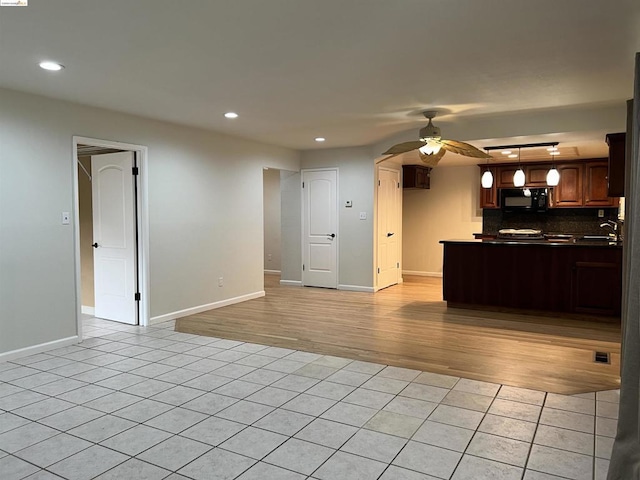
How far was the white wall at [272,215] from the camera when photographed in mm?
10102

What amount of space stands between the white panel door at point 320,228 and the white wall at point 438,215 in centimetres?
249

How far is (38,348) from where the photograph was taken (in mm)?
4418

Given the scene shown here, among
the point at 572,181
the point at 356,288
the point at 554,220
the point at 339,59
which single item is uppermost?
the point at 339,59

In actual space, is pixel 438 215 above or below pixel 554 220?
above

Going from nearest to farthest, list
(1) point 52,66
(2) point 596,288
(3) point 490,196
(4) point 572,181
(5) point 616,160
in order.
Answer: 1. (1) point 52,66
2. (5) point 616,160
3. (2) point 596,288
4. (4) point 572,181
5. (3) point 490,196

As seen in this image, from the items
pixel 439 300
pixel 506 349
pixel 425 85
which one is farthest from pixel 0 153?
pixel 439 300

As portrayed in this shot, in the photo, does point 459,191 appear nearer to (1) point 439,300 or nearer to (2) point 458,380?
(1) point 439,300

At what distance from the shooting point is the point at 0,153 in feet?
13.4

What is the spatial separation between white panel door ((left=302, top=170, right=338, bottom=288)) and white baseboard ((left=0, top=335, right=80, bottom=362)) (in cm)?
428

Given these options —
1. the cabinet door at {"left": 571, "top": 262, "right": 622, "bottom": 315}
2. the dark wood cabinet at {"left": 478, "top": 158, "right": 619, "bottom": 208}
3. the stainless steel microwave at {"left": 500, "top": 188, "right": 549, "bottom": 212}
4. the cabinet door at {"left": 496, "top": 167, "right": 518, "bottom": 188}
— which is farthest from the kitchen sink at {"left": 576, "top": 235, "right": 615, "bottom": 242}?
the cabinet door at {"left": 496, "top": 167, "right": 518, "bottom": 188}

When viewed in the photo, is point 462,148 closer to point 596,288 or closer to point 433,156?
point 433,156

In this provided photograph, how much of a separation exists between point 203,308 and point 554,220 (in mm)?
6659

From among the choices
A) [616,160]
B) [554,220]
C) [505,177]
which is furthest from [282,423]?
[554,220]

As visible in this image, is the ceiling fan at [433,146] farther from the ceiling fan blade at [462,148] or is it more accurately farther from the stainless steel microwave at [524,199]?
the stainless steel microwave at [524,199]
